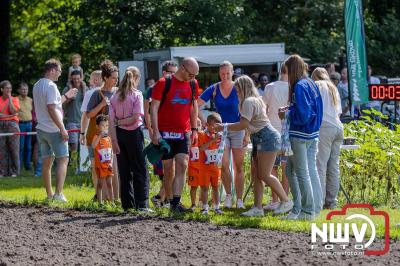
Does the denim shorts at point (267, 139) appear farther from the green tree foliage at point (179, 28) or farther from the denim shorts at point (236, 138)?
the green tree foliage at point (179, 28)

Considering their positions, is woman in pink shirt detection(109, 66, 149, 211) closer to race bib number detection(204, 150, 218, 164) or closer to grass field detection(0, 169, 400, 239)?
grass field detection(0, 169, 400, 239)

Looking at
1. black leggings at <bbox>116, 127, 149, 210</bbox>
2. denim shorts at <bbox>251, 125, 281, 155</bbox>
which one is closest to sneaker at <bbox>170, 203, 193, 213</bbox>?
black leggings at <bbox>116, 127, 149, 210</bbox>

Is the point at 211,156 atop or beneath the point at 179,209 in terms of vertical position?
atop

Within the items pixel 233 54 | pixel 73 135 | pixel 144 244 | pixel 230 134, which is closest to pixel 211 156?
pixel 230 134

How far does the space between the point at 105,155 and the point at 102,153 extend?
0.05 m

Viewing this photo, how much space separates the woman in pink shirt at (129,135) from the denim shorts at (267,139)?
5.03 ft

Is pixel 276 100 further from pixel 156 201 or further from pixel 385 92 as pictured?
pixel 385 92

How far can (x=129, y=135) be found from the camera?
13.3 m

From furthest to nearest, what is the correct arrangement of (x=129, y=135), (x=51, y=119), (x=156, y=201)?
(x=51, y=119) → (x=156, y=201) → (x=129, y=135)

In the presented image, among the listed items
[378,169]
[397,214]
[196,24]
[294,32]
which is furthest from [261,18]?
[397,214]

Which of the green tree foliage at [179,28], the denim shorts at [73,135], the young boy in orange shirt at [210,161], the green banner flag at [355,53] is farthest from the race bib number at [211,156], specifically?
the green tree foliage at [179,28]

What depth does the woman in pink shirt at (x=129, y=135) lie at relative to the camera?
523 inches

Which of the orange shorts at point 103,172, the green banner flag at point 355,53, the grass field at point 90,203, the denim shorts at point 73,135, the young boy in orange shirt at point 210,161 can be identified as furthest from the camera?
the green banner flag at point 355,53

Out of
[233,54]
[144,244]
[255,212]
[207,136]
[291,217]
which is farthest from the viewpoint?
[233,54]
